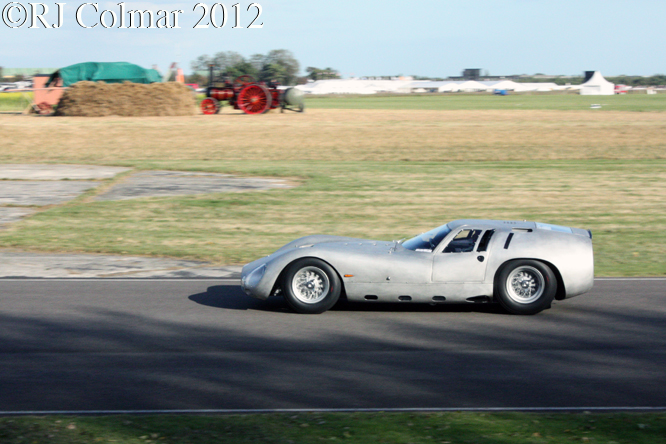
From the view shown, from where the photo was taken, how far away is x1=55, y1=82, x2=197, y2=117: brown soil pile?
39531mm

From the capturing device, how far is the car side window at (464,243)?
8562 millimetres

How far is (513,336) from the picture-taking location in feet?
25.1

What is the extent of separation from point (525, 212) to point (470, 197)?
2170 mm

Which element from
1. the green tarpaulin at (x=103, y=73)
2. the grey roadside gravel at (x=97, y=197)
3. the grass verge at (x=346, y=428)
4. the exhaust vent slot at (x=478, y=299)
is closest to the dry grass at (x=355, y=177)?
the grey roadside gravel at (x=97, y=197)

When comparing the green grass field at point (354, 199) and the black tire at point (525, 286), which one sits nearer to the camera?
the green grass field at point (354, 199)

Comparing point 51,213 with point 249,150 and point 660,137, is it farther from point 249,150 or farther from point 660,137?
point 660,137

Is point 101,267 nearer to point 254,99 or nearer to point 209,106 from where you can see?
point 209,106

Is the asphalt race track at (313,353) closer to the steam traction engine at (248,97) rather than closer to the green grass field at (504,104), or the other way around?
the steam traction engine at (248,97)

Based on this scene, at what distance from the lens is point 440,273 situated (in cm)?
834

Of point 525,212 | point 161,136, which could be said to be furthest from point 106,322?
point 161,136

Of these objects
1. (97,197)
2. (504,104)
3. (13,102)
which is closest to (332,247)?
(97,197)

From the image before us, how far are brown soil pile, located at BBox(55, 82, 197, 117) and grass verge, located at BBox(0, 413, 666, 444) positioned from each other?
36520mm

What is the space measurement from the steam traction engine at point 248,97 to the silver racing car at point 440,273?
35751 mm

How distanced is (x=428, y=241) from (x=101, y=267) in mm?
5276
